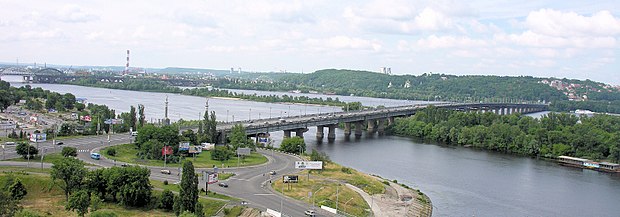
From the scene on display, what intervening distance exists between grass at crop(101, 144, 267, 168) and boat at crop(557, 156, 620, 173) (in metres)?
40.1

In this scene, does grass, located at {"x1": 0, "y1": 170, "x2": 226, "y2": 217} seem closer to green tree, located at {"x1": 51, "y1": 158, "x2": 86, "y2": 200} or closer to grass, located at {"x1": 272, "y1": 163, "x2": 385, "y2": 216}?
green tree, located at {"x1": 51, "y1": 158, "x2": 86, "y2": 200}

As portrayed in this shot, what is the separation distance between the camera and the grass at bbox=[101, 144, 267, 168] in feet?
167

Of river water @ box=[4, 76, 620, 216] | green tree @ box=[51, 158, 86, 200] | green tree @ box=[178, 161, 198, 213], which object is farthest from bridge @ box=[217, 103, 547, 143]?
green tree @ box=[178, 161, 198, 213]

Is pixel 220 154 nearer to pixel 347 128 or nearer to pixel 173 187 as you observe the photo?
pixel 173 187

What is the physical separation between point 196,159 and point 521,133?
51.0 meters

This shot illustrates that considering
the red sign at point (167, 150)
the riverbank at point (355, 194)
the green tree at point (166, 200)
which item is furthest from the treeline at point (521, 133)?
the green tree at point (166, 200)

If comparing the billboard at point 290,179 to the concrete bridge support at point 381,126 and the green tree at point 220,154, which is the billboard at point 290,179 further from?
the concrete bridge support at point 381,126

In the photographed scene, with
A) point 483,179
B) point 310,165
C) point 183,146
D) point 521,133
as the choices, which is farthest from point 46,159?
point 521,133

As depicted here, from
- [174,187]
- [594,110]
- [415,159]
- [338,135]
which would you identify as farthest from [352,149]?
[594,110]

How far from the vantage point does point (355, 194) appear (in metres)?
44.6

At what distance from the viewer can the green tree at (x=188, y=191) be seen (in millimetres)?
34469

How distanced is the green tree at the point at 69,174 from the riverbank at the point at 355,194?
544 inches

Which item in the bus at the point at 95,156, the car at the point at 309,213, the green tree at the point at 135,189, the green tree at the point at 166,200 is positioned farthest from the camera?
the bus at the point at 95,156

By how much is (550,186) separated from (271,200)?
99.1 ft
